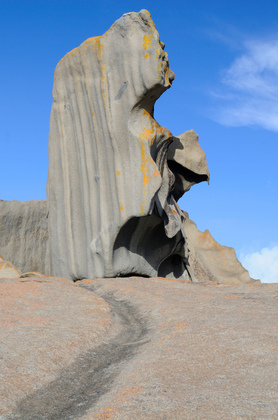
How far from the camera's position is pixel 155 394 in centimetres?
347

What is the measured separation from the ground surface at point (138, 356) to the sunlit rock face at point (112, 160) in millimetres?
2959

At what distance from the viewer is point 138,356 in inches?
184

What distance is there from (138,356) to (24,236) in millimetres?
10186

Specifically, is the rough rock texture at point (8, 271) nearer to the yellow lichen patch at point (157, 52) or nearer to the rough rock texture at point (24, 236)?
the rough rock texture at point (24, 236)

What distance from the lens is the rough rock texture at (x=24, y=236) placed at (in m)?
14.2

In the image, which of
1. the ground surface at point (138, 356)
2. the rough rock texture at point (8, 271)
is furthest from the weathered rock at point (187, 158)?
the ground surface at point (138, 356)

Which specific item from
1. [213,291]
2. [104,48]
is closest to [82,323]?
[213,291]

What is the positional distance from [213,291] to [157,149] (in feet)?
12.0

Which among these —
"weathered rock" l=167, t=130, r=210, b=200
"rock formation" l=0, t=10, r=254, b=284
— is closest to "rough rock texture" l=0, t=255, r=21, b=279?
"rock formation" l=0, t=10, r=254, b=284

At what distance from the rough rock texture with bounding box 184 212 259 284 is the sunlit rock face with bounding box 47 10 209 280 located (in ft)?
11.2

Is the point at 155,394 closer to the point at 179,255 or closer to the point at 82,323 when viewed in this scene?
the point at 82,323

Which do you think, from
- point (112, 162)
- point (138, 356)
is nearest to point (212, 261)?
point (112, 162)

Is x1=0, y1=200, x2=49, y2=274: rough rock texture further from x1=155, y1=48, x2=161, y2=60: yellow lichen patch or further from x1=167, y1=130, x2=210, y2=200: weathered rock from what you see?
x1=155, y1=48, x2=161, y2=60: yellow lichen patch

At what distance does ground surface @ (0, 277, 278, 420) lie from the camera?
3.33 meters
